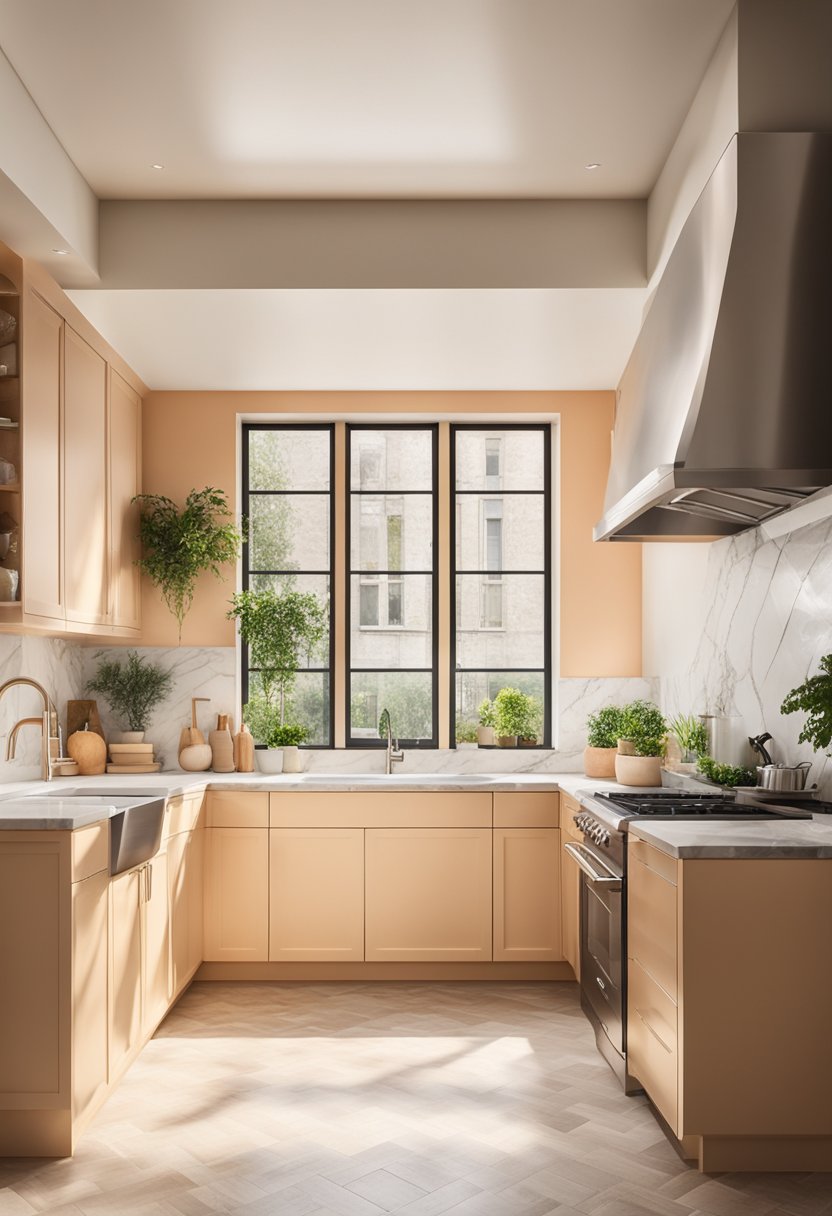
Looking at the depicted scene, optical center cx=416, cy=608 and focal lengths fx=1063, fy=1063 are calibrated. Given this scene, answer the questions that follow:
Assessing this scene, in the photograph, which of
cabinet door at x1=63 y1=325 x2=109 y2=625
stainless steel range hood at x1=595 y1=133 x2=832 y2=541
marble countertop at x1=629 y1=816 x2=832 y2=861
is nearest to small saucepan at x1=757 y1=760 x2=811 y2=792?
marble countertop at x1=629 y1=816 x2=832 y2=861

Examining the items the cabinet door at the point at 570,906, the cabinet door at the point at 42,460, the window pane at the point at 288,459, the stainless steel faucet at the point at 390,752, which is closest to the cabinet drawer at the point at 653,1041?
the cabinet door at the point at 570,906

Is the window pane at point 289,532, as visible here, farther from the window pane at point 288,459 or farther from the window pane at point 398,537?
the window pane at point 398,537

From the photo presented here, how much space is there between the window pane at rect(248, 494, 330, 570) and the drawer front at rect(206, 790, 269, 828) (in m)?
1.33

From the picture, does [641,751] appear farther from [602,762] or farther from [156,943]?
[156,943]

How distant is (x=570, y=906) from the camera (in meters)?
4.48

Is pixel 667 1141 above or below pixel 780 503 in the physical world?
below

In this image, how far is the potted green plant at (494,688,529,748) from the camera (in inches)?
207

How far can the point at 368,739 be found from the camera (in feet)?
17.7

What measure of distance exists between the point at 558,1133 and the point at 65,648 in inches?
122

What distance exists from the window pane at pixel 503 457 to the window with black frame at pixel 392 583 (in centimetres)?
19

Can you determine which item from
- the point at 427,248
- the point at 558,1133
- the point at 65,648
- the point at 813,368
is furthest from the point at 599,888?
the point at 65,648

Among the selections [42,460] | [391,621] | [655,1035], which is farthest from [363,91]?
[655,1035]

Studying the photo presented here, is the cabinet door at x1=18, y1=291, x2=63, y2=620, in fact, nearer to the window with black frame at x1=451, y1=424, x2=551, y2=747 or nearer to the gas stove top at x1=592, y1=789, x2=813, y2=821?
the gas stove top at x1=592, y1=789, x2=813, y2=821

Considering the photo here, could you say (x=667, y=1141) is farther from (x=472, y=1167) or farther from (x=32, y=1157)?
(x=32, y=1157)
